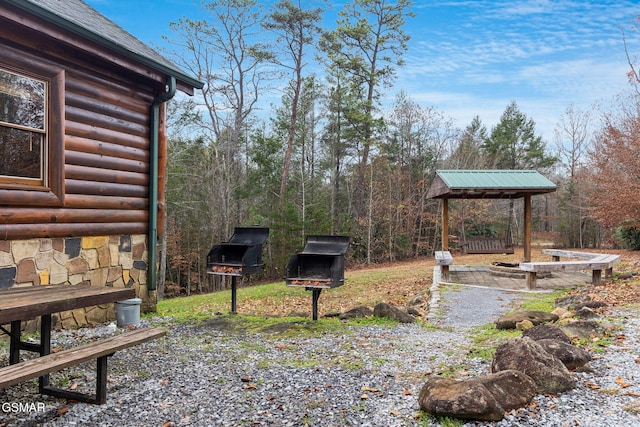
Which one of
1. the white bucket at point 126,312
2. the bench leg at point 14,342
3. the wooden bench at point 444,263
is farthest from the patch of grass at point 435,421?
the wooden bench at point 444,263

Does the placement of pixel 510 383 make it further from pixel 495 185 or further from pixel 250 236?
pixel 495 185

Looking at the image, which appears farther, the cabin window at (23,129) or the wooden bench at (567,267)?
the wooden bench at (567,267)

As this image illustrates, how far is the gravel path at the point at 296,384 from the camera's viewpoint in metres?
2.69

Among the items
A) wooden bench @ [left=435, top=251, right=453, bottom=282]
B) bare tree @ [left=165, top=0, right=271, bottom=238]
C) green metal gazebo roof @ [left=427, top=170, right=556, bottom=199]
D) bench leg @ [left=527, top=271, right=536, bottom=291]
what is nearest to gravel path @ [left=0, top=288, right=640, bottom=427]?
bench leg @ [left=527, top=271, right=536, bottom=291]

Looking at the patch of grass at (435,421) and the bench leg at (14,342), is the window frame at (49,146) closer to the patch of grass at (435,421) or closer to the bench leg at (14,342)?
the bench leg at (14,342)

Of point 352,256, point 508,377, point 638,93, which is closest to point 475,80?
point 638,93

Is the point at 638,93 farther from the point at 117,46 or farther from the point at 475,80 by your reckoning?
the point at 117,46

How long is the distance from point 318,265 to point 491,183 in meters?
7.35

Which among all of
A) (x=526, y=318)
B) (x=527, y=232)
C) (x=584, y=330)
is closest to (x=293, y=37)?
(x=527, y=232)

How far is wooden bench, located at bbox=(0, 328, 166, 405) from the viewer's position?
2.34 m

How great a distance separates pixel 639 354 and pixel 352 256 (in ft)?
58.4

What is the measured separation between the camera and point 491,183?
11.3 metres

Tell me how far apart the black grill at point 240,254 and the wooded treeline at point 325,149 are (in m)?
11.5

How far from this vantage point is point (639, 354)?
3637 millimetres
